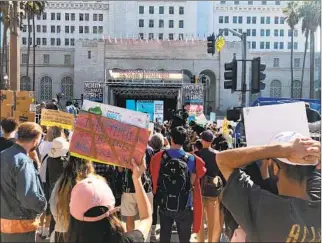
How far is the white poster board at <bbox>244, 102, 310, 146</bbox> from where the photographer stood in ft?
9.24

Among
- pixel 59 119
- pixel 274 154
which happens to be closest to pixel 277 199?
pixel 274 154

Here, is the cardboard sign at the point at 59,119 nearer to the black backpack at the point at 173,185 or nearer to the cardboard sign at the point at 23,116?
the cardboard sign at the point at 23,116

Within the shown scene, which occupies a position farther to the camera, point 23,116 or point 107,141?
point 23,116

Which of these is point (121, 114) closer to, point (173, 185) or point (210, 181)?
point (173, 185)

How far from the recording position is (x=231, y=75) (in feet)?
35.7

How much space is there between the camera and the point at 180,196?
4.96 meters

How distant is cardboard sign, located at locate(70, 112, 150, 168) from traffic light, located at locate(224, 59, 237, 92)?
777 cm

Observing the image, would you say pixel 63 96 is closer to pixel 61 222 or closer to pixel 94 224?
pixel 61 222

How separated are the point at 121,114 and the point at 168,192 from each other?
197 cm

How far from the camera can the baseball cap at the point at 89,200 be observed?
2383mm

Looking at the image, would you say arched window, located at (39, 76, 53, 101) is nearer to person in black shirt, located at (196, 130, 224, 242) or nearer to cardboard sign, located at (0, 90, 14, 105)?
cardboard sign, located at (0, 90, 14, 105)

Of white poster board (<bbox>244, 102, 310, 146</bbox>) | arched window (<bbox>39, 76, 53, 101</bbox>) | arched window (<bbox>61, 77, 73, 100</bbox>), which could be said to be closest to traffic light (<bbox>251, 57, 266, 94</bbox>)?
arched window (<bbox>61, 77, 73, 100</bbox>)

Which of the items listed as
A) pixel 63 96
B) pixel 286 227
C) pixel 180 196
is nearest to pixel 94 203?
pixel 286 227

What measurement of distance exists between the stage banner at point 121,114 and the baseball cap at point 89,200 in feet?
2.08
